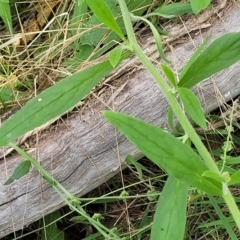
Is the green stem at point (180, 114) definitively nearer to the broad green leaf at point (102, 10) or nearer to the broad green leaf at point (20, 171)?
the broad green leaf at point (102, 10)

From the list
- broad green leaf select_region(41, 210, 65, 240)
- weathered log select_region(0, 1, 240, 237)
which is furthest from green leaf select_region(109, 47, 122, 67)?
broad green leaf select_region(41, 210, 65, 240)

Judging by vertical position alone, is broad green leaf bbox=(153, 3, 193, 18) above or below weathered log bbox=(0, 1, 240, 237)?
above

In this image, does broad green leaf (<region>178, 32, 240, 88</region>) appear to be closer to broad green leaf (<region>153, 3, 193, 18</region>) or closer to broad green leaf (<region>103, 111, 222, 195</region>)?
broad green leaf (<region>103, 111, 222, 195</region>)

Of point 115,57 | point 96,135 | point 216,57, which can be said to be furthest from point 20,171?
point 216,57

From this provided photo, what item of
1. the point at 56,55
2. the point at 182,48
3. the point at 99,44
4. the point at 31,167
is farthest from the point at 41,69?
the point at 182,48

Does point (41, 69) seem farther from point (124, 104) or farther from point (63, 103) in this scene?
point (63, 103)

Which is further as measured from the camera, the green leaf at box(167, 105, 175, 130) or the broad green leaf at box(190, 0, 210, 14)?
the green leaf at box(167, 105, 175, 130)
